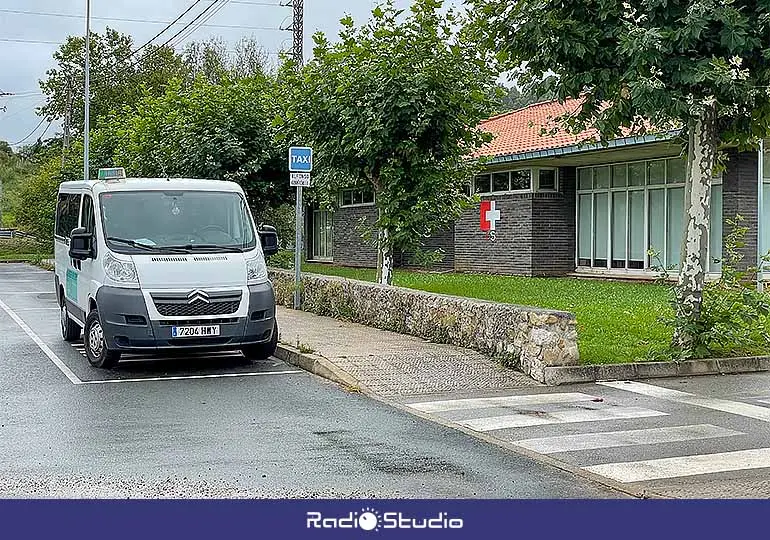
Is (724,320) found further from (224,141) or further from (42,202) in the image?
(42,202)

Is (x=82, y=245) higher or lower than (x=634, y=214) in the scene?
lower

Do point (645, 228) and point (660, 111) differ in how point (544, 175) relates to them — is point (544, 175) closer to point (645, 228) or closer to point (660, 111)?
point (645, 228)

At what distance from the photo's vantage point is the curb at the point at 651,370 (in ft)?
37.9

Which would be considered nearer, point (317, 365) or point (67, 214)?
point (317, 365)

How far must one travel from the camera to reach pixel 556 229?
28.2 m

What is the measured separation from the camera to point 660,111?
37.6 ft

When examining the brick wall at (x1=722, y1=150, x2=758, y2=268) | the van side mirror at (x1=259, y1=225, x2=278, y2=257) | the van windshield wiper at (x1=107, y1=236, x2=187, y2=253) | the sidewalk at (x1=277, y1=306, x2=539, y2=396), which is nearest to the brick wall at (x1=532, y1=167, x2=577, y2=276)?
the brick wall at (x1=722, y1=150, x2=758, y2=268)

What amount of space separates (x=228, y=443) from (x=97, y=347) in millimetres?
4807

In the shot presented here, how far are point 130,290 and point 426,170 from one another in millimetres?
7081

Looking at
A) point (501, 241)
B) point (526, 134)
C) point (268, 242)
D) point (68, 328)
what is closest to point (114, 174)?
point (268, 242)

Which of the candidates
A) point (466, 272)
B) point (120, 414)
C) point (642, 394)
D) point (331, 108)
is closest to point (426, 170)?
point (331, 108)

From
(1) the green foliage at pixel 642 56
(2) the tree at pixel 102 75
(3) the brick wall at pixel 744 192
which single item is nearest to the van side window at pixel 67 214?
(1) the green foliage at pixel 642 56

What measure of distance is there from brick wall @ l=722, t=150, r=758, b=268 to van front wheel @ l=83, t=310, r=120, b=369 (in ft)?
45.7

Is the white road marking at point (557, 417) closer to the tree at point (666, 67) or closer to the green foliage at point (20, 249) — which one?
the tree at point (666, 67)
